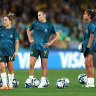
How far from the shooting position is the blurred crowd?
23.0m

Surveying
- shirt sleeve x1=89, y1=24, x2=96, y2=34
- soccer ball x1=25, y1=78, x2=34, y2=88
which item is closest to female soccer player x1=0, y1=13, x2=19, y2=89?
soccer ball x1=25, y1=78, x2=34, y2=88

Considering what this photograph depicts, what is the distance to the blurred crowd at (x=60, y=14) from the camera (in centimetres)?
2302

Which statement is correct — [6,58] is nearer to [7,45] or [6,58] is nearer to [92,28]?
[7,45]

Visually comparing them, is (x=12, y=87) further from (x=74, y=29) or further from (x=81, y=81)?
(x=74, y=29)

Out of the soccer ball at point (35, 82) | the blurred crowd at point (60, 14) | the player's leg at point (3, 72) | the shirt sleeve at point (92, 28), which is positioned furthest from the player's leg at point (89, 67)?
the blurred crowd at point (60, 14)

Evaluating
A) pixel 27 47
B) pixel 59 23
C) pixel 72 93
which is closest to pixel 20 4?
pixel 59 23

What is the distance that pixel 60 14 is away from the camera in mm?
25141

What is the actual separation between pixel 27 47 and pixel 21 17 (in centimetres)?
371

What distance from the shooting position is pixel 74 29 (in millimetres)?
24453

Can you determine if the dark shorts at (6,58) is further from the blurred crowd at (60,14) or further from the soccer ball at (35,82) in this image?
the blurred crowd at (60,14)

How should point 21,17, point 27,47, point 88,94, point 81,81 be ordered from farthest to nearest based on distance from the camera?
point 21,17 → point 27,47 → point 81,81 → point 88,94

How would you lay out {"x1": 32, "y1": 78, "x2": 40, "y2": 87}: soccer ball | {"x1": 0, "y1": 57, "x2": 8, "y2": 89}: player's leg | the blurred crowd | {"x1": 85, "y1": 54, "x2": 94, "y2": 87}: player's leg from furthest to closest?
the blurred crowd → {"x1": 32, "y1": 78, "x2": 40, "y2": 87}: soccer ball → {"x1": 85, "y1": 54, "x2": 94, "y2": 87}: player's leg → {"x1": 0, "y1": 57, "x2": 8, "y2": 89}: player's leg

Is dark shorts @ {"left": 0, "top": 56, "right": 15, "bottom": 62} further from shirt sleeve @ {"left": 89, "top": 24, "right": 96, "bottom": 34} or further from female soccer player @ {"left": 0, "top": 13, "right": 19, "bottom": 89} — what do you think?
shirt sleeve @ {"left": 89, "top": 24, "right": 96, "bottom": 34}

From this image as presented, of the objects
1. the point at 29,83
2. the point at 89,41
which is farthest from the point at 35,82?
the point at 89,41
